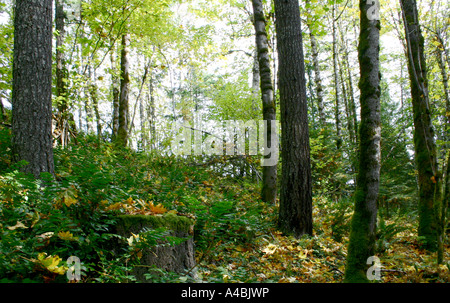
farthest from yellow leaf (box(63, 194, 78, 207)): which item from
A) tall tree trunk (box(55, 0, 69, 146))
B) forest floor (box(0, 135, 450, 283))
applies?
tall tree trunk (box(55, 0, 69, 146))

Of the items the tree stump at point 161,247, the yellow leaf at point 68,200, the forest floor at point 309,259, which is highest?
the yellow leaf at point 68,200

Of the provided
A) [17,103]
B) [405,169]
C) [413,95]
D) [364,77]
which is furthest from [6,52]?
[405,169]

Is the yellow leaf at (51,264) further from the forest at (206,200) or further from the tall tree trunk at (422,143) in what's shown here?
the tall tree trunk at (422,143)

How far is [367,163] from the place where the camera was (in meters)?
3.06

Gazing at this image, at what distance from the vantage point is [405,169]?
475 inches

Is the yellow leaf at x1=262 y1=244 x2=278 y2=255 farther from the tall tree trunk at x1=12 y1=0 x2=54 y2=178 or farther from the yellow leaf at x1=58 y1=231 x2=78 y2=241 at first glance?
the tall tree trunk at x1=12 y1=0 x2=54 y2=178

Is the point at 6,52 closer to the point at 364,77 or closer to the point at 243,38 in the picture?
the point at 364,77

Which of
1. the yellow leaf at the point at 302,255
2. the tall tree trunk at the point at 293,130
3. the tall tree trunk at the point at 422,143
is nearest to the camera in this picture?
the yellow leaf at the point at 302,255

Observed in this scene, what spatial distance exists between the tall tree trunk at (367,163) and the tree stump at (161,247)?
6.06 feet

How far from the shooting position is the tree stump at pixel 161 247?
298 cm

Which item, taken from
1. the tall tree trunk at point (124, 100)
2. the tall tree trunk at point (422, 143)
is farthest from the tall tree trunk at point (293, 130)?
the tall tree trunk at point (124, 100)

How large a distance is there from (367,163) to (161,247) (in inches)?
97.4
